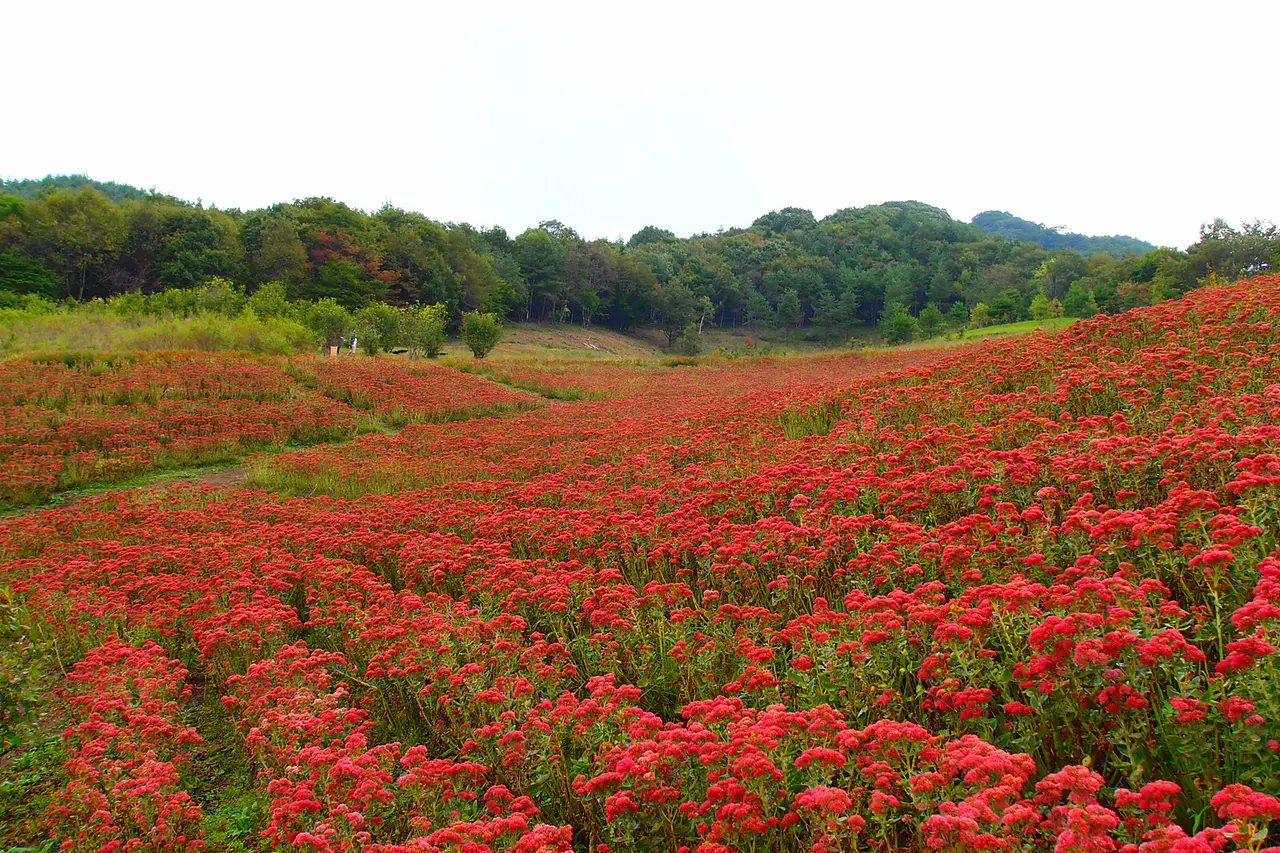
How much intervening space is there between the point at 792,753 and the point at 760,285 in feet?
423

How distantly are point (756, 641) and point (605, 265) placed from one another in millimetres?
99712

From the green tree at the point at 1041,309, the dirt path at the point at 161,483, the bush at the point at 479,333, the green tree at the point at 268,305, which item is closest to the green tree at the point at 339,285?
the green tree at the point at 268,305

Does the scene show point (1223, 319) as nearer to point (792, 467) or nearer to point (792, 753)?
point (792, 467)

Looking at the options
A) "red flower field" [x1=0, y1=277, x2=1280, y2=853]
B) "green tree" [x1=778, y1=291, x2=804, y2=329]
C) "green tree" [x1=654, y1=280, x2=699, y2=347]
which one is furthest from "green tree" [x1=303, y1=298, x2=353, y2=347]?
"green tree" [x1=778, y1=291, x2=804, y2=329]

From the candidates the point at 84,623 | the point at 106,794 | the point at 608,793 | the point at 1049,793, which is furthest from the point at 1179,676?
the point at 84,623

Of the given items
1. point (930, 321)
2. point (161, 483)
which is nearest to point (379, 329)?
point (161, 483)

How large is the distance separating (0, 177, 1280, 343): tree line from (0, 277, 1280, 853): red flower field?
814 inches

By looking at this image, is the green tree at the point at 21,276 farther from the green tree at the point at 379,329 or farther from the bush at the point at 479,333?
the bush at the point at 479,333

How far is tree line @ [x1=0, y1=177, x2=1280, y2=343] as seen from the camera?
6094 cm

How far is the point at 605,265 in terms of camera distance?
101250 mm

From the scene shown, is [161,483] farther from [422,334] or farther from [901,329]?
[901,329]

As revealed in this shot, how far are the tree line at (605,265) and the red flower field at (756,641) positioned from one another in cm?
2067

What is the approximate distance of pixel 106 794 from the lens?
3.97 meters

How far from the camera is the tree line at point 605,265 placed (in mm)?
60938
